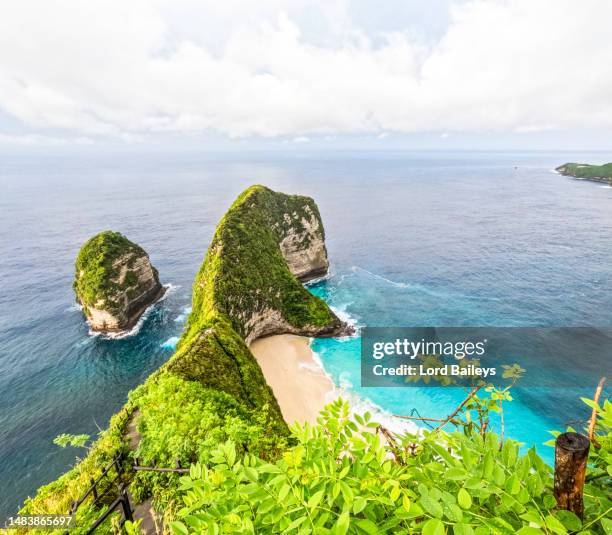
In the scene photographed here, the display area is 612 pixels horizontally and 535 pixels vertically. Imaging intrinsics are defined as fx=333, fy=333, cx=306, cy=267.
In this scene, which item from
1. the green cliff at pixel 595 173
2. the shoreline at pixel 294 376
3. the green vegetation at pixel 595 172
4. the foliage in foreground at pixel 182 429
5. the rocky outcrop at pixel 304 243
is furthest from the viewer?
the green vegetation at pixel 595 172

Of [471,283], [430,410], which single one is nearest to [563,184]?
[471,283]

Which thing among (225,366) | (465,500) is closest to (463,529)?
(465,500)

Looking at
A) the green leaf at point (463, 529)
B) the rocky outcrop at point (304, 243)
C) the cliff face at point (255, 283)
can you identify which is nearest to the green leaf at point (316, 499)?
the green leaf at point (463, 529)

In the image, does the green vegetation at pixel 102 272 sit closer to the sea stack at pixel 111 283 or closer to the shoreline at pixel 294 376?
the sea stack at pixel 111 283

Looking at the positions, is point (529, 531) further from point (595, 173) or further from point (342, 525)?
point (595, 173)

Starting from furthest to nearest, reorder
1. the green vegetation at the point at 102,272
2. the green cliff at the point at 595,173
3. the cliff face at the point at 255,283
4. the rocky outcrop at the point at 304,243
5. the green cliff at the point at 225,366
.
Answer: the green cliff at the point at 595,173 → the rocky outcrop at the point at 304,243 → the green vegetation at the point at 102,272 → the cliff face at the point at 255,283 → the green cliff at the point at 225,366

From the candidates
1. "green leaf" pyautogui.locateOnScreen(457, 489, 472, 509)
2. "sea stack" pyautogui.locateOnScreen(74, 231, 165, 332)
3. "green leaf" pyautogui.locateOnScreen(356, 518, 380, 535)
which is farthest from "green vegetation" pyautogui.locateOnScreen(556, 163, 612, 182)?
"green leaf" pyautogui.locateOnScreen(356, 518, 380, 535)

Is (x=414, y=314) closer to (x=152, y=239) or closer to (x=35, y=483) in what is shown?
(x=35, y=483)

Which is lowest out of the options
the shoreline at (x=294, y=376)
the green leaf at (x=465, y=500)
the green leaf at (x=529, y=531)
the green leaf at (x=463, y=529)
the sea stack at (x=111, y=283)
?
the shoreline at (x=294, y=376)
